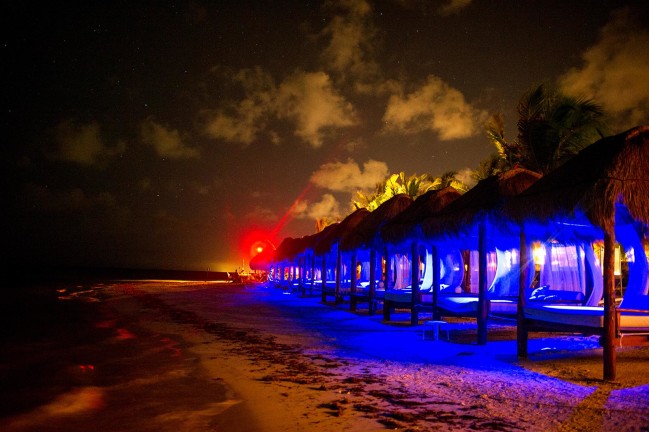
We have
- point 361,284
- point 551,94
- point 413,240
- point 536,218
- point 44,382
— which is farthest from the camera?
point 361,284

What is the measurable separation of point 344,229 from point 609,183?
43.3 feet

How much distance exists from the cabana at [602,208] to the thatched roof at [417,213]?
12.0ft

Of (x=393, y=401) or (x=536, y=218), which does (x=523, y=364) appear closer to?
(x=536, y=218)

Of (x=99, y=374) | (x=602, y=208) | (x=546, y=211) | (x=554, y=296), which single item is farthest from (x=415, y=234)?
(x=99, y=374)

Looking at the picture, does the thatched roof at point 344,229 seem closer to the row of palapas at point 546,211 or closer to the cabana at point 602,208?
the row of palapas at point 546,211

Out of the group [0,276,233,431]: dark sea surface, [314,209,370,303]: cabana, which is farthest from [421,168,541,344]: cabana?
[314,209,370,303]: cabana

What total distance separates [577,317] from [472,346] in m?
2.64

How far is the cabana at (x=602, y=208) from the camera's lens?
6.21m

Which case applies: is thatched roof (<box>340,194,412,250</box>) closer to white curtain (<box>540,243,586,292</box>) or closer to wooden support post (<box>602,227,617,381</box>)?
white curtain (<box>540,243,586,292</box>)

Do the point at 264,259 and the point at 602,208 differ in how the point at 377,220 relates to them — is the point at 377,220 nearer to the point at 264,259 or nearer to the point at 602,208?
the point at 602,208

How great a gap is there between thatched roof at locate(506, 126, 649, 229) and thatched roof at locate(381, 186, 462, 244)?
15.2 ft

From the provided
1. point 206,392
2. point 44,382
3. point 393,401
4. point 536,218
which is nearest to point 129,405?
point 206,392

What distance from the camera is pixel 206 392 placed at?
19.9ft

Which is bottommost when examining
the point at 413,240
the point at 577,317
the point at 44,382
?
the point at 44,382
